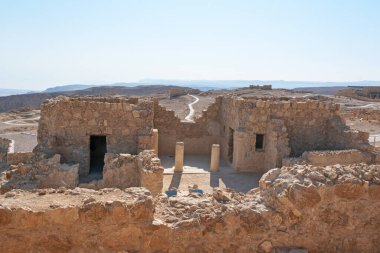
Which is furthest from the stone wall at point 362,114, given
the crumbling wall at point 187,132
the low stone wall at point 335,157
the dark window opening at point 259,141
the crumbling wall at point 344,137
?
the low stone wall at point 335,157

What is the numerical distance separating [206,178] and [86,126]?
471 cm

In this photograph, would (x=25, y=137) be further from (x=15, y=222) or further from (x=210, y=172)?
(x=15, y=222)

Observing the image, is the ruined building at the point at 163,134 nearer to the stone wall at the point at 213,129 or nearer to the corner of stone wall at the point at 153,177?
the stone wall at the point at 213,129

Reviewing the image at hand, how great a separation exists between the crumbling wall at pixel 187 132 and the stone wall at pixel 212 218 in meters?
11.1

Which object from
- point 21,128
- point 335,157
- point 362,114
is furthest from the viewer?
point 362,114

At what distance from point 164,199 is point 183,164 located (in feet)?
30.9

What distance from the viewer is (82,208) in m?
4.85

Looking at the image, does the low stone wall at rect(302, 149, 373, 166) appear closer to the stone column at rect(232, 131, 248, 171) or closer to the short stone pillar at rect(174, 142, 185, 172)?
the stone column at rect(232, 131, 248, 171)

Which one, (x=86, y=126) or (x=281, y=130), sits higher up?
(x=86, y=126)

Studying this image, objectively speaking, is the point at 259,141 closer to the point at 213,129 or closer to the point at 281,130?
the point at 281,130

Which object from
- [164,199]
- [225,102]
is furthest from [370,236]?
[225,102]

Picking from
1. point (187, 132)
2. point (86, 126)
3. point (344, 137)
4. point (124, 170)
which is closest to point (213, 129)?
point (187, 132)

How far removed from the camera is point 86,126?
13.0m

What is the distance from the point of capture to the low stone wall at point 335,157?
12500mm
